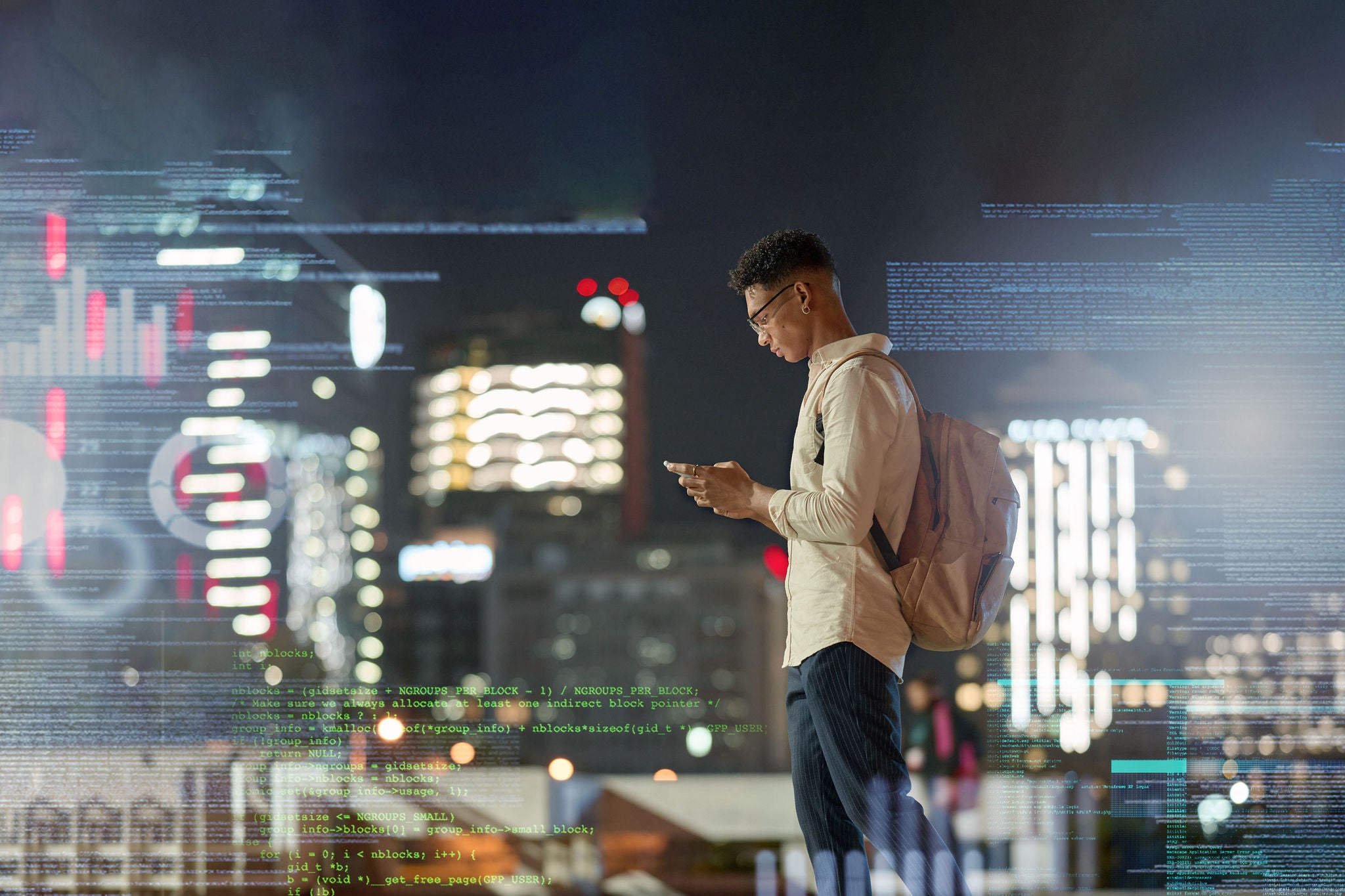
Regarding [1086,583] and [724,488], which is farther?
[1086,583]

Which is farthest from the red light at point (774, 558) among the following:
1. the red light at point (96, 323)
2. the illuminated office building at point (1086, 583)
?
the red light at point (96, 323)

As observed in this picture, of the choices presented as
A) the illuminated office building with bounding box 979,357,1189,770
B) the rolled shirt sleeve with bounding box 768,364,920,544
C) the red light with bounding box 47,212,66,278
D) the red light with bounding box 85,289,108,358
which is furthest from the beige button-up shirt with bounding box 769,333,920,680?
the red light with bounding box 47,212,66,278

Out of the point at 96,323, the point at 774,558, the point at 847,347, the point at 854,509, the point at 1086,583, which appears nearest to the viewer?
the point at 854,509

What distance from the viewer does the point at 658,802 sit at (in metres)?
3.10

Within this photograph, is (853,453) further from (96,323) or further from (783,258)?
(96,323)

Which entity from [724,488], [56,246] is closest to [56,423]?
[56,246]

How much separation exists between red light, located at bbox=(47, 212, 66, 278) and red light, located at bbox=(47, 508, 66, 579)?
0.76 m

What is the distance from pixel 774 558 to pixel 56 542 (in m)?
2.30

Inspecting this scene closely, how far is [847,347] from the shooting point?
1.70 meters

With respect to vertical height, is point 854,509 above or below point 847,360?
below

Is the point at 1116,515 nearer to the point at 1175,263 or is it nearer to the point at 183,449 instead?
the point at 1175,263

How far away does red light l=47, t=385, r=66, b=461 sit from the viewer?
121 inches

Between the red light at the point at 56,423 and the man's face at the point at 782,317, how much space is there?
243 centimetres

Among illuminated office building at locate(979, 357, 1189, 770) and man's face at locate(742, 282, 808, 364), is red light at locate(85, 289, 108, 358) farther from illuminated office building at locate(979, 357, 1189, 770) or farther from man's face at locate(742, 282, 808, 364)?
illuminated office building at locate(979, 357, 1189, 770)
